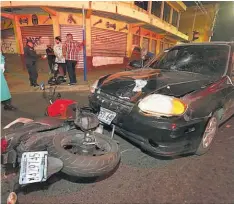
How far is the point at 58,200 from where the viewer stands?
6.37 feet

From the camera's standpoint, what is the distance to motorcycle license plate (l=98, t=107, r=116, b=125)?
8.59 feet

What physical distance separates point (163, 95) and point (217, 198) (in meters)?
1.23

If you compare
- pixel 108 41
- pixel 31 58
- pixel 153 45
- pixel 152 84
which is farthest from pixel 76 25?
pixel 153 45

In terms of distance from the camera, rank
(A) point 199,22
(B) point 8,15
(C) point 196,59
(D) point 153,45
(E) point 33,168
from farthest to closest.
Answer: (A) point 199,22, (D) point 153,45, (B) point 8,15, (C) point 196,59, (E) point 33,168

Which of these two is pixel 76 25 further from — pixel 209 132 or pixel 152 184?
pixel 152 184

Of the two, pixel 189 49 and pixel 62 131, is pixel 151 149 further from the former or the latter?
pixel 189 49

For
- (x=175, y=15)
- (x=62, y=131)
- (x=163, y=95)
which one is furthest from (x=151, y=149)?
(x=175, y=15)

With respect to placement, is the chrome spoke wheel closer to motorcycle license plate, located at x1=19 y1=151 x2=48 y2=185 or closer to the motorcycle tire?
the motorcycle tire

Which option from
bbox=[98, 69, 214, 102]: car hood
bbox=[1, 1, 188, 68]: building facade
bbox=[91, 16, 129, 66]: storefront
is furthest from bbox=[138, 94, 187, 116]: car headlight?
bbox=[91, 16, 129, 66]: storefront

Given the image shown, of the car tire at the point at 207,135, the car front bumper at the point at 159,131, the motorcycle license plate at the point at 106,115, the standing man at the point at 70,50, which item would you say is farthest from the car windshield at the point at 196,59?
the standing man at the point at 70,50

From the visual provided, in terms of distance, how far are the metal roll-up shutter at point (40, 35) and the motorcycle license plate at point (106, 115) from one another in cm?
986

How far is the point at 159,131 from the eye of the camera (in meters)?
2.21

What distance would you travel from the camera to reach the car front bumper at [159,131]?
2.20 meters

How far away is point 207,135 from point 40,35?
36.4 feet
